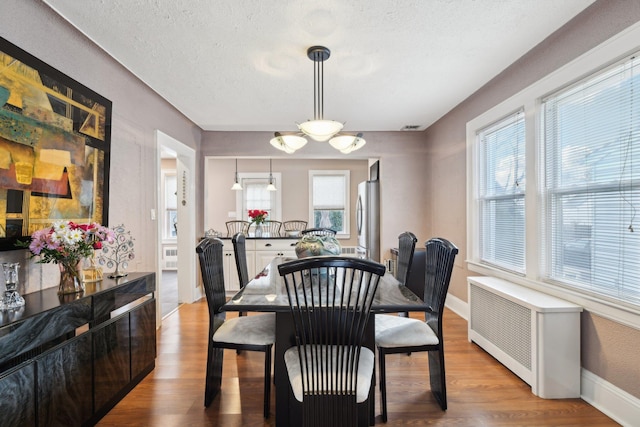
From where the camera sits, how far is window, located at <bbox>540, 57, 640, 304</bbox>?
1.84 metres

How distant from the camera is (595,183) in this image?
207 centimetres

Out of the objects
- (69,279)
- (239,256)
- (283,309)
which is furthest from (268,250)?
(283,309)

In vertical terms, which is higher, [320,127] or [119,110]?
[119,110]

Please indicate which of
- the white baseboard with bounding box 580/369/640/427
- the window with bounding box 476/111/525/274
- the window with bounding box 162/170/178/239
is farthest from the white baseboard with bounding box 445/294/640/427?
the window with bounding box 162/170/178/239

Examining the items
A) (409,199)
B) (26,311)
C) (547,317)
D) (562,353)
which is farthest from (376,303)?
(409,199)

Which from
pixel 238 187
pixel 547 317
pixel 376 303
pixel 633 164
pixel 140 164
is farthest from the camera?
pixel 238 187

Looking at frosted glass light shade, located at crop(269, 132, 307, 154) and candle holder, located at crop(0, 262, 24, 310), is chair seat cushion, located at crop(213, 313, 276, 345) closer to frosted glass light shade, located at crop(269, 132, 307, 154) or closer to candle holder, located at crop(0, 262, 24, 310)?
candle holder, located at crop(0, 262, 24, 310)

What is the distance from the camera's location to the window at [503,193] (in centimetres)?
285

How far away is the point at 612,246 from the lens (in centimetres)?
195

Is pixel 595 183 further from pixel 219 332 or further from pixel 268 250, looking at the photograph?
pixel 268 250

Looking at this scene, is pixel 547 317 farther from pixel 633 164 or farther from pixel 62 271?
pixel 62 271

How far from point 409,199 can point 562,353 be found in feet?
10.3

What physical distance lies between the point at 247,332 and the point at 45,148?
66.1 inches

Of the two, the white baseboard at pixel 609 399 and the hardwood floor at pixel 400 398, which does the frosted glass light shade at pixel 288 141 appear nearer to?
the hardwood floor at pixel 400 398
